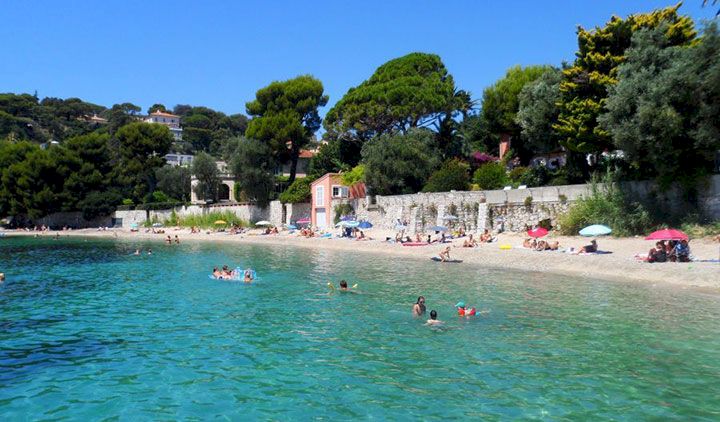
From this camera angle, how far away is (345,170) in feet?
191

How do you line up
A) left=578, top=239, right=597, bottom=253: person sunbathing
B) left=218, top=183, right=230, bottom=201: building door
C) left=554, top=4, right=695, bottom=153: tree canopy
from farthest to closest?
left=218, top=183, right=230, bottom=201: building door < left=554, top=4, right=695, bottom=153: tree canopy < left=578, top=239, right=597, bottom=253: person sunbathing

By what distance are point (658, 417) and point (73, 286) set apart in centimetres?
2399

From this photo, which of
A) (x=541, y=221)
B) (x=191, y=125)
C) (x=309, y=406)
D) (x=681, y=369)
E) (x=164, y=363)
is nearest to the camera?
(x=309, y=406)

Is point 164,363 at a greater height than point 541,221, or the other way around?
point 541,221

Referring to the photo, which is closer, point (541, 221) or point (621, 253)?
point (621, 253)

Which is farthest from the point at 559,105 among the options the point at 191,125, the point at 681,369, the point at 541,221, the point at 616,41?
the point at 191,125

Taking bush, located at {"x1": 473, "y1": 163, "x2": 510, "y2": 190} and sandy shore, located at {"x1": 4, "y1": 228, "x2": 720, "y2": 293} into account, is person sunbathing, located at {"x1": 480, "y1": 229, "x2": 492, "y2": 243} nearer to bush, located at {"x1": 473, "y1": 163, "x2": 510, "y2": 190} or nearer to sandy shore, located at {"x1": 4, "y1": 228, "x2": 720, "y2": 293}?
sandy shore, located at {"x1": 4, "y1": 228, "x2": 720, "y2": 293}

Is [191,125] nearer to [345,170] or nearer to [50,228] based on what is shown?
[50,228]

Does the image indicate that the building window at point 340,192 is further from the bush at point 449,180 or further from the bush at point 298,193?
the bush at point 449,180

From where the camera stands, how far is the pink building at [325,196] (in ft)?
176

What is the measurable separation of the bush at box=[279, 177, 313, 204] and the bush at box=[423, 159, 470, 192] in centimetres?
1611

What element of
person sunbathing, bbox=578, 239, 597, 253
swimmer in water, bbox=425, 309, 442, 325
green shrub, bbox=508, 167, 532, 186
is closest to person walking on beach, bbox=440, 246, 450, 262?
person sunbathing, bbox=578, 239, 597, 253

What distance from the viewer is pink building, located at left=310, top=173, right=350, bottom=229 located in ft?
176

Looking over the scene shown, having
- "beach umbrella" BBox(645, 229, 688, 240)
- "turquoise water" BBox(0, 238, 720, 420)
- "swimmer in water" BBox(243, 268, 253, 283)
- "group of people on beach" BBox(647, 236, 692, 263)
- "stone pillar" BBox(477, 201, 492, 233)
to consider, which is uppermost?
"stone pillar" BBox(477, 201, 492, 233)
